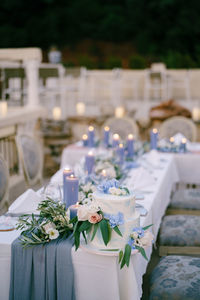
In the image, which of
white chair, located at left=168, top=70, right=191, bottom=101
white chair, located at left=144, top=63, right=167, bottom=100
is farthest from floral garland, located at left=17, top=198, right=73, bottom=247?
white chair, located at left=168, top=70, right=191, bottom=101

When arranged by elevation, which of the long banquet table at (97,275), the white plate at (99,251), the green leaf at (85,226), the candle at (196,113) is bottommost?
the long banquet table at (97,275)

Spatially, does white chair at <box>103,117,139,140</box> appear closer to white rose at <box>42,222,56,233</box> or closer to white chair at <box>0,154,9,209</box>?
white chair at <box>0,154,9,209</box>

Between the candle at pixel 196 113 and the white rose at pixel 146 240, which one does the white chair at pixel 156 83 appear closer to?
the candle at pixel 196 113

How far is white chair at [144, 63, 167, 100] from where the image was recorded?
9.44 metres

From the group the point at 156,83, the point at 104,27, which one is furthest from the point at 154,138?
the point at 104,27

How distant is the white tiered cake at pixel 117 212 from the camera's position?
1.72 m

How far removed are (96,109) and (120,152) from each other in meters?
5.83

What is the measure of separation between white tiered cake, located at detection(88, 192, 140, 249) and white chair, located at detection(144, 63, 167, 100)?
310 inches

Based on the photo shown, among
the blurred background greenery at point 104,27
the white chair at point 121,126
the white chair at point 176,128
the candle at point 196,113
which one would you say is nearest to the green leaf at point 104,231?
the white chair at point 176,128

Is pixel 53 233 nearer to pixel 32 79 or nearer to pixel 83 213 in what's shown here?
pixel 83 213

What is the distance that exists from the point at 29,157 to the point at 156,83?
22.7 ft

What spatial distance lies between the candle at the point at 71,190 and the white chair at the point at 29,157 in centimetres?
122

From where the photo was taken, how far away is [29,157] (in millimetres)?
3418

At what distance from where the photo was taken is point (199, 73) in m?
9.79
